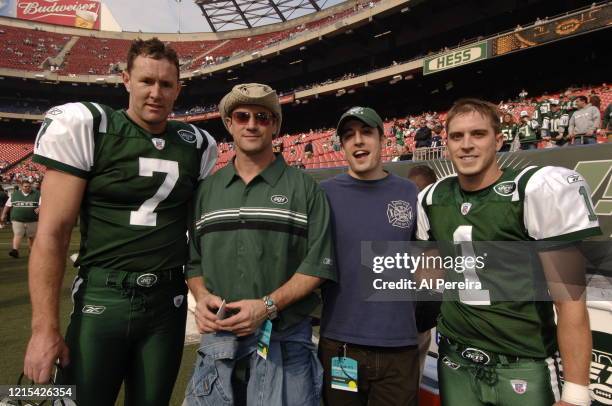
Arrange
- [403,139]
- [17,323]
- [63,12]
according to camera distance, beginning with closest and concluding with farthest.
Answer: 1. [17,323]
2. [403,139]
3. [63,12]

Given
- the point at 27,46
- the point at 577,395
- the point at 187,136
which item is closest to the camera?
the point at 577,395

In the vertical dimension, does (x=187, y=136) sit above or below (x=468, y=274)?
above

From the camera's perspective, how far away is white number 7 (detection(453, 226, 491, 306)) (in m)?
1.75

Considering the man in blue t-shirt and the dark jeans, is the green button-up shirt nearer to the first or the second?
the man in blue t-shirt

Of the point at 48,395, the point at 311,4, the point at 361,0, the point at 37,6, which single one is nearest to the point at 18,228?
the point at 48,395

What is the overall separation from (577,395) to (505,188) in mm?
861

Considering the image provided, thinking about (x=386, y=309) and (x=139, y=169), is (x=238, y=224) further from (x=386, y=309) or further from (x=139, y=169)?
(x=386, y=309)

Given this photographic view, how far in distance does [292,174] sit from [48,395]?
1491mm

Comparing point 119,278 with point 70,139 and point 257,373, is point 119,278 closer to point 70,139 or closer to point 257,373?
point 70,139

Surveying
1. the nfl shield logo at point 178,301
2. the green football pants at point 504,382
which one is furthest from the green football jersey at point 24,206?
the green football pants at point 504,382

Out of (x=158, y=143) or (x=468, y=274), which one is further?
(x=158, y=143)

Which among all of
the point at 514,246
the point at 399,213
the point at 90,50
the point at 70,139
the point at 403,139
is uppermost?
the point at 90,50

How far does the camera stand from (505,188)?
5.73 ft

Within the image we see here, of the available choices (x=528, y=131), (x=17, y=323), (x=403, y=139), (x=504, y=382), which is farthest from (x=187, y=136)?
(x=403, y=139)
